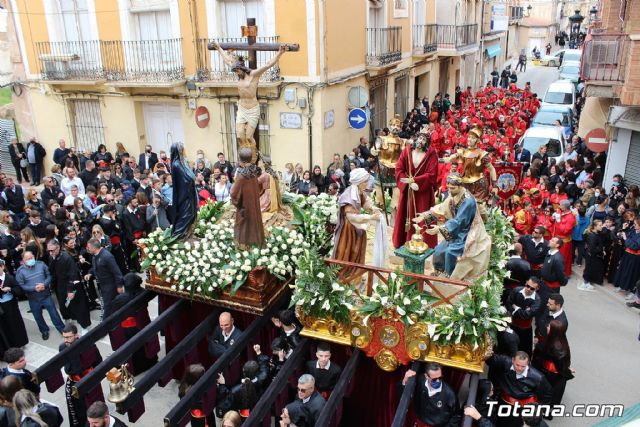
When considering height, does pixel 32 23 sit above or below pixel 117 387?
above

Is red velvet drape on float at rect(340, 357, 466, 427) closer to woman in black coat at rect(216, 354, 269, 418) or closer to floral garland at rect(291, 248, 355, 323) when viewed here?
floral garland at rect(291, 248, 355, 323)

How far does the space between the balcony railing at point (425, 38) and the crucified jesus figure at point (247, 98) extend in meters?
16.5

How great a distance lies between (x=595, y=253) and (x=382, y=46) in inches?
406

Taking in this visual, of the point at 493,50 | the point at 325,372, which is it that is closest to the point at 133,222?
the point at 325,372

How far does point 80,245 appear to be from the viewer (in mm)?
9742

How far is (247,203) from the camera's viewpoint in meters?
7.26

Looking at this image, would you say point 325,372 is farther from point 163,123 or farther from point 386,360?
point 163,123

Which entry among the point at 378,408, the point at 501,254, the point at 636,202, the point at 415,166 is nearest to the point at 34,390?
the point at 378,408

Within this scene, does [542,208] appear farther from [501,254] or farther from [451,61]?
[451,61]

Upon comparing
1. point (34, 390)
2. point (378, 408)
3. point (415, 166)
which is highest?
point (415, 166)

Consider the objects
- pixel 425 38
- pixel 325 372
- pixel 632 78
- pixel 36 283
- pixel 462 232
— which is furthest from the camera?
pixel 425 38

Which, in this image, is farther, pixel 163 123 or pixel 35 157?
pixel 35 157

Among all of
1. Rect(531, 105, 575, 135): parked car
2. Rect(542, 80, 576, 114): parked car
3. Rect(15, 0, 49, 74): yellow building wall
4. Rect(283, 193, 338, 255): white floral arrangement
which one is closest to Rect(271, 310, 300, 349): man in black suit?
Rect(283, 193, 338, 255): white floral arrangement

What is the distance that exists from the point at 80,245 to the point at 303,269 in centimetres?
504
